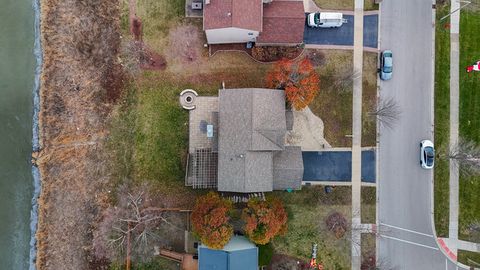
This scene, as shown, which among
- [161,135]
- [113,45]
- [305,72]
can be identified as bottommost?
[161,135]

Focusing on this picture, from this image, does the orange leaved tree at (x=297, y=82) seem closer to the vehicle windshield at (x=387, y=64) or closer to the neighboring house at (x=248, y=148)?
the neighboring house at (x=248, y=148)

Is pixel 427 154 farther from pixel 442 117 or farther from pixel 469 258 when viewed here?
pixel 469 258

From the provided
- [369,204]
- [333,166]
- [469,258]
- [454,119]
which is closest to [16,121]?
[333,166]

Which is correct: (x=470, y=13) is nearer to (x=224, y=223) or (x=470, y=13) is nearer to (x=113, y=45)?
(x=224, y=223)

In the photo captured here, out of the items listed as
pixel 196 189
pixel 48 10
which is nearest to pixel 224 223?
pixel 196 189

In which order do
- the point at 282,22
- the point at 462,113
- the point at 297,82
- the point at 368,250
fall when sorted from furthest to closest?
the point at 462,113
the point at 368,250
the point at 282,22
the point at 297,82

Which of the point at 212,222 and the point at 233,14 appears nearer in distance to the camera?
the point at 212,222

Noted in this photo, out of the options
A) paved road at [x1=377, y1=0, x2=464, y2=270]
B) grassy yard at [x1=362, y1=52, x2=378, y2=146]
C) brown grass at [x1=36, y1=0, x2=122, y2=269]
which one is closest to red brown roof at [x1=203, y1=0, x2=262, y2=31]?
brown grass at [x1=36, y1=0, x2=122, y2=269]
